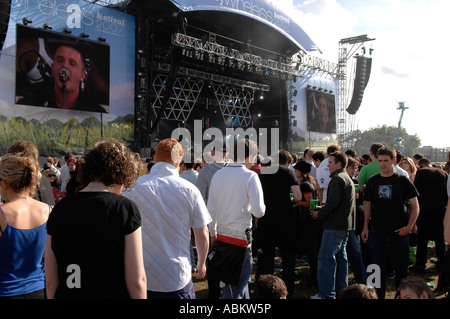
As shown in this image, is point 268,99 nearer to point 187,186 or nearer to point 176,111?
point 176,111

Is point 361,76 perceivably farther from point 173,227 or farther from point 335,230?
point 173,227

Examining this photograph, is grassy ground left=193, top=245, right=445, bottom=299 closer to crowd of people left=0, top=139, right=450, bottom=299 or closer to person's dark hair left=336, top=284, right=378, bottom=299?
crowd of people left=0, top=139, right=450, bottom=299

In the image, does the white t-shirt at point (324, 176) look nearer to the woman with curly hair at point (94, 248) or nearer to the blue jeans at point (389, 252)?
the blue jeans at point (389, 252)

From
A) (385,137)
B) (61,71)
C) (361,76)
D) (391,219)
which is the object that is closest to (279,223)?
(391,219)

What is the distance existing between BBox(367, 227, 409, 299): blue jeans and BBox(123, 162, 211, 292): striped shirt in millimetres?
2286

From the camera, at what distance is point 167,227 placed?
2.32 m

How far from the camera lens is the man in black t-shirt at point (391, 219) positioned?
12.0 feet

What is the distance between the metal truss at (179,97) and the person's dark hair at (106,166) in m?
16.8

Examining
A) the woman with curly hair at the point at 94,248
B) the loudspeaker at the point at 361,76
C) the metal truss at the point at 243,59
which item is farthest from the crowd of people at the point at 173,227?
the loudspeaker at the point at 361,76

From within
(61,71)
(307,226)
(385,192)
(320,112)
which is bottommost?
(307,226)

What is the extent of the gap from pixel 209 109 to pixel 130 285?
20.7 metres

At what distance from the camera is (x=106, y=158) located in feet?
5.87

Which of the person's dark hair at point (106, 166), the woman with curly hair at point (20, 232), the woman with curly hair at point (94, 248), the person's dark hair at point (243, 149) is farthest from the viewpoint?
the person's dark hair at point (243, 149)

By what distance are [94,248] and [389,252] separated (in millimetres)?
3300
